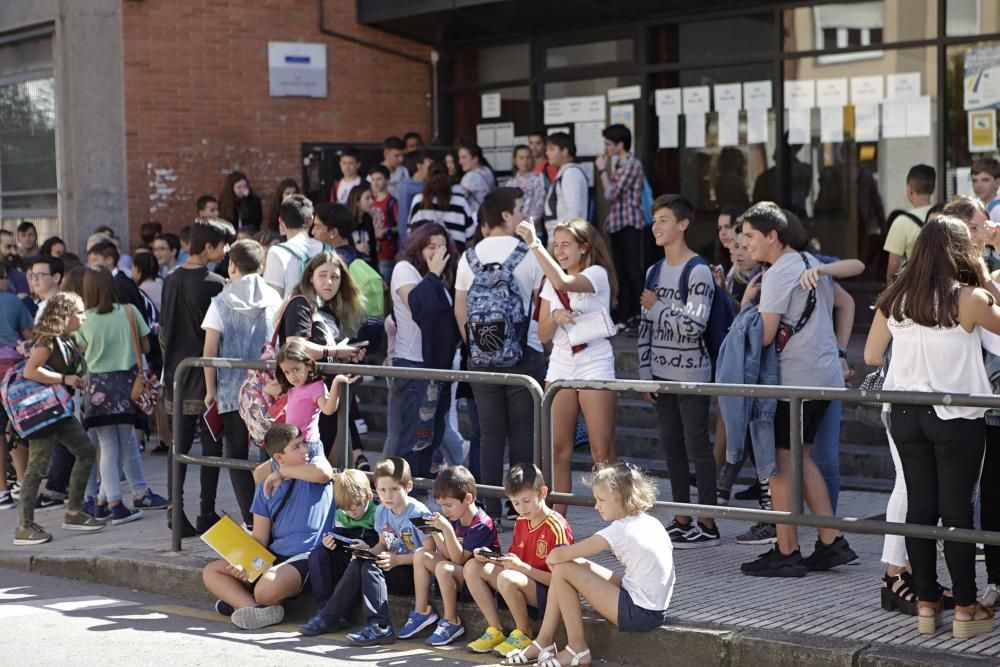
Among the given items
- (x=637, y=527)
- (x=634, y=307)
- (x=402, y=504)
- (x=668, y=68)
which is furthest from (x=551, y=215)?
(x=637, y=527)

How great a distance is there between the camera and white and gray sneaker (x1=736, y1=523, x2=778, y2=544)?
764 centimetres

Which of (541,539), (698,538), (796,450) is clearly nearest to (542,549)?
(541,539)

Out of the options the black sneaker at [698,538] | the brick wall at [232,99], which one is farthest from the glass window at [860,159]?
the black sneaker at [698,538]

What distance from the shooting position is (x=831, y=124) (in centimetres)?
1310

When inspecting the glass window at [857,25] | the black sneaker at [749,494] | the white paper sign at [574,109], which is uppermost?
the glass window at [857,25]

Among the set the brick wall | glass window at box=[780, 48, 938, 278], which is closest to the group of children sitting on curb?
glass window at box=[780, 48, 938, 278]

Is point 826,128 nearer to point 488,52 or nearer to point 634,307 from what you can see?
point 634,307

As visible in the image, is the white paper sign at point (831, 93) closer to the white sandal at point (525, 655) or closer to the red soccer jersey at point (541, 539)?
the red soccer jersey at point (541, 539)

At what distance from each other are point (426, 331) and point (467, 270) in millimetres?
634

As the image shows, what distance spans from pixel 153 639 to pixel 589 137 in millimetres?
9370

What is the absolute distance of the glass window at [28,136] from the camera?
16422 mm

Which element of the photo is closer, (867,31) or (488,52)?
(867,31)

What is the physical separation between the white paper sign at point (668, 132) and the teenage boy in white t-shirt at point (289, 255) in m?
6.32

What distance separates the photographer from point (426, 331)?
8438 mm
